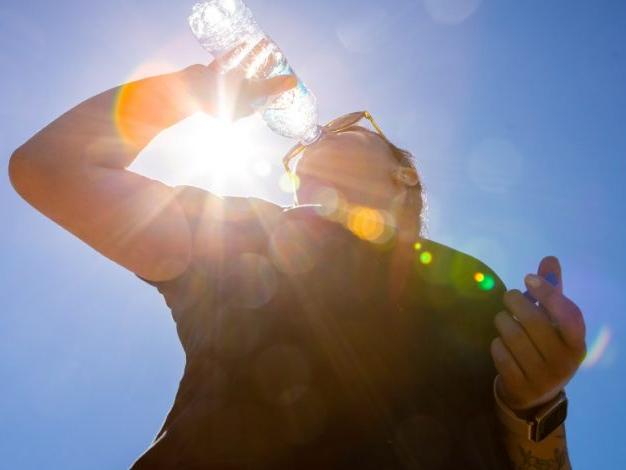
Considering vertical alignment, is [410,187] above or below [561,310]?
above

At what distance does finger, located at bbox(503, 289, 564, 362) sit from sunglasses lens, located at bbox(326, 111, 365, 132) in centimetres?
225

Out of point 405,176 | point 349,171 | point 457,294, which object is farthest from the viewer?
point 405,176

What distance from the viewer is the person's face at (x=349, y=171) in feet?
9.52

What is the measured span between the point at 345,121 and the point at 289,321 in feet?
7.36

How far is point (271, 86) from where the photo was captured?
1.98 m

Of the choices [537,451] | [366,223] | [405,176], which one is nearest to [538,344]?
[537,451]

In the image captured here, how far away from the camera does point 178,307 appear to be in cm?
186

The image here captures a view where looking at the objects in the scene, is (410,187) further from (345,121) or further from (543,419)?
(543,419)

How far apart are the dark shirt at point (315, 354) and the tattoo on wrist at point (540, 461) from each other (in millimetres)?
124

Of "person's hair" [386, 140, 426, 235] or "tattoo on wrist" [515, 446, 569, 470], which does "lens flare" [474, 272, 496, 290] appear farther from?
"person's hair" [386, 140, 426, 235]

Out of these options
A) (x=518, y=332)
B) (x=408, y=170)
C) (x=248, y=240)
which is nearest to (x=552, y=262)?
(x=518, y=332)

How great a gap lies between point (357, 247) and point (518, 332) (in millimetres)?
792

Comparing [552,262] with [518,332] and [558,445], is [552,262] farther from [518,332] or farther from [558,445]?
[558,445]

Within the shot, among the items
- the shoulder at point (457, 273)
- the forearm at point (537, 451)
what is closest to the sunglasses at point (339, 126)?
the shoulder at point (457, 273)
